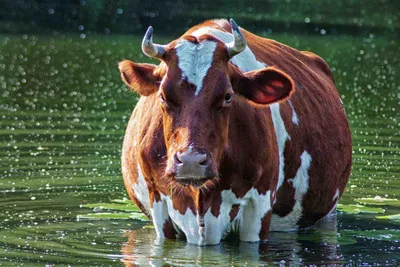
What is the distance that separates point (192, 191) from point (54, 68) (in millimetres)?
18166

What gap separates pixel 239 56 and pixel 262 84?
0.85 metres

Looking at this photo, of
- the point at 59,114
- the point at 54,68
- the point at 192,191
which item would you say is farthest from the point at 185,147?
the point at 54,68

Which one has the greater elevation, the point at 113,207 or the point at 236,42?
the point at 236,42

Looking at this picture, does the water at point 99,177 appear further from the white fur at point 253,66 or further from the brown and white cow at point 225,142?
the white fur at point 253,66

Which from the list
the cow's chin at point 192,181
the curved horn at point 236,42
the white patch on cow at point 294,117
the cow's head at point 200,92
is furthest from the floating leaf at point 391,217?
the cow's chin at point 192,181

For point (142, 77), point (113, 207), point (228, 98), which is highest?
point (142, 77)

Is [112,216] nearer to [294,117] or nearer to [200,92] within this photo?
[294,117]

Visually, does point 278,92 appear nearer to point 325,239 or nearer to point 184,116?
point 184,116

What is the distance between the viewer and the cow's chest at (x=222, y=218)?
32.0 ft

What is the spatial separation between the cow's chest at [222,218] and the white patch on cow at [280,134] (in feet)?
1.53

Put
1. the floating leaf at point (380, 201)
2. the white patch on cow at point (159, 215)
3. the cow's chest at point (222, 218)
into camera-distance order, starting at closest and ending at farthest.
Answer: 1. the cow's chest at point (222, 218)
2. the white patch on cow at point (159, 215)
3. the floating leaf at point (380, 201)

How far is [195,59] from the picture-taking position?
914 centimetres

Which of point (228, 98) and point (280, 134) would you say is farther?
point (280, 134)

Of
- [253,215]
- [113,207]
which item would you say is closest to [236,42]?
[253,215]
